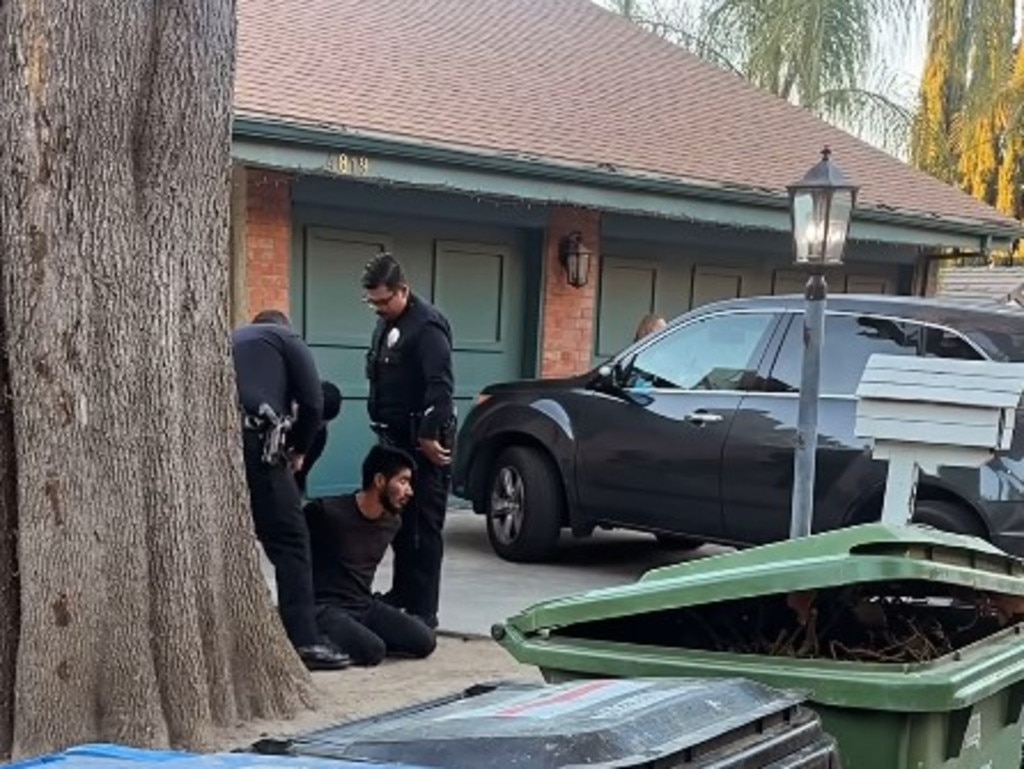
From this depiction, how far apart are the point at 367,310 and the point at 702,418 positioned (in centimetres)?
329

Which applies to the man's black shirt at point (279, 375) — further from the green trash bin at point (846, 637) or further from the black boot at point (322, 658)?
the green trash bin at point (846, 637)

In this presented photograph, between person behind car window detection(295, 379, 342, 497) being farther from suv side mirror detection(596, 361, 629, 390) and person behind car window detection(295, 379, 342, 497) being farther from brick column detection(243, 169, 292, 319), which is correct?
brick column detection(243, 169, 292, 319)

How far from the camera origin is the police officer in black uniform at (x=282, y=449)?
19.8ft

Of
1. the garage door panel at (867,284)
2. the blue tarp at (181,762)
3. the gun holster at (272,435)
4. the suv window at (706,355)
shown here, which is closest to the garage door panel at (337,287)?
the suv window at (706,355)

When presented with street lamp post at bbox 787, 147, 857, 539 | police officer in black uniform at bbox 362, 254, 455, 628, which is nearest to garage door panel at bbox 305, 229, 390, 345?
police officer in black uniform at bbox 362, 254, 455, 628

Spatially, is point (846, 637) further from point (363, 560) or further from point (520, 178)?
point (520, 178)

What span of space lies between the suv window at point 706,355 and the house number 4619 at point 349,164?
219 centimetres

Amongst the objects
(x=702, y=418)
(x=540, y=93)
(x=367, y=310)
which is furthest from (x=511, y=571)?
(x=540, y=93)

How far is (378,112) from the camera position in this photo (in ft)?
34.3

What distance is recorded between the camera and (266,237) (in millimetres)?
10078

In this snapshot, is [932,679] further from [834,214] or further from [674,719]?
[834,214]

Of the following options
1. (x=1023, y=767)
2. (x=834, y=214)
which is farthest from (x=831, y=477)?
(x=1023, y=767)

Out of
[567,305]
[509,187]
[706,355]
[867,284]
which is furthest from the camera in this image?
[867,284]

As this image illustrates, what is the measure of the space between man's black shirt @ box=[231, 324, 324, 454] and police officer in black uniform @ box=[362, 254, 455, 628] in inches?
27.0
